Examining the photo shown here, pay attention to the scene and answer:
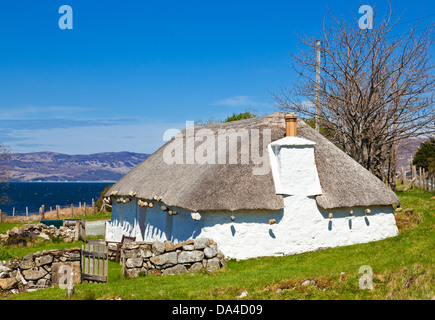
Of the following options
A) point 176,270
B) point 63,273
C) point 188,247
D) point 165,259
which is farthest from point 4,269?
point 188,247

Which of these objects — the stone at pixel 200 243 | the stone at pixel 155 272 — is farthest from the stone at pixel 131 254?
the stone at pixel 200 243

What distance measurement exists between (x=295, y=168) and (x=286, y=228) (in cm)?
225

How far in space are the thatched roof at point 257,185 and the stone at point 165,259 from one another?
6.06 ft

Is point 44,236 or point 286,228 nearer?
point 286,228

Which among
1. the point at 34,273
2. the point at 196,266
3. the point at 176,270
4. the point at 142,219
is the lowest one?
the point at 34,273

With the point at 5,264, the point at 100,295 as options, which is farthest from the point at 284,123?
the point at 5,264

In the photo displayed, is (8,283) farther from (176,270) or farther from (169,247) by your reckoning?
(176,270)

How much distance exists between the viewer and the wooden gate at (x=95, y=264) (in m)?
14.6

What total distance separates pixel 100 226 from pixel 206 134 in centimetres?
1438

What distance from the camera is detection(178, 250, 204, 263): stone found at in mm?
14883

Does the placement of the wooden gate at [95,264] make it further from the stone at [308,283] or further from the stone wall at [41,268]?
the stone at [308,283]

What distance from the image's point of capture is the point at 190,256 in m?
14.9

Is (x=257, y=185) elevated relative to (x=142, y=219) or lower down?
elevated

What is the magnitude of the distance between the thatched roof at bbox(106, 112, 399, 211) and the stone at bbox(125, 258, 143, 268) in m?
2.57
